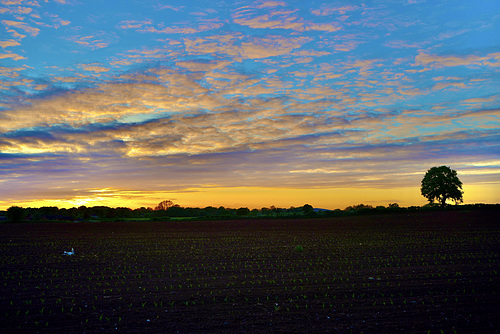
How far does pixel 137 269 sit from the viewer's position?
17547 mm

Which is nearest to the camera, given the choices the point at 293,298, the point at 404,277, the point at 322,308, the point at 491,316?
the point at 491,316

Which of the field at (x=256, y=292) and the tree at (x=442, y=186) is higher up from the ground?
the tree at (x=442, y=186)

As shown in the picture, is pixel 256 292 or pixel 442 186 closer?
pixel 256 292

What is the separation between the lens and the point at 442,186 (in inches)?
3236

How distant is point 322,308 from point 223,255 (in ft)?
38.6

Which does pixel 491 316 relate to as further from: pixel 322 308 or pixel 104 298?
pixel 104 298

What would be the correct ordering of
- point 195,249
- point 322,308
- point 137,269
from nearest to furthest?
point 322,308
point 137,269
point 195,249

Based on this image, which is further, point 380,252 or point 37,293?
point 380,252

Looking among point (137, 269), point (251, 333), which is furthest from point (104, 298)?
point (251, 333)

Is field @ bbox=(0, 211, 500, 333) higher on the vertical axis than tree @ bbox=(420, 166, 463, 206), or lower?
lower

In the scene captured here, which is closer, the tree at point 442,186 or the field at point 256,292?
the field at point 256,292

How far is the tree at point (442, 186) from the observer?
81.8 m

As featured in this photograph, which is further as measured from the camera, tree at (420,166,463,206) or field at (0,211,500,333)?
tree at (420,166,463,206)

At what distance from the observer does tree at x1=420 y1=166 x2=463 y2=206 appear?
268 feet
